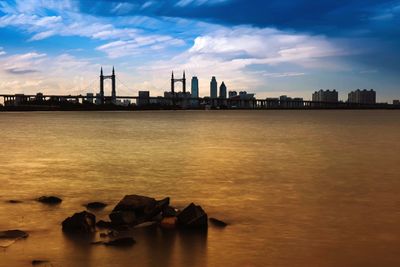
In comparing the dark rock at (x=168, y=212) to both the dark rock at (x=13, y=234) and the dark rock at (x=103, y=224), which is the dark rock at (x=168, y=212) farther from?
the dark rock at (x=13, y=234)

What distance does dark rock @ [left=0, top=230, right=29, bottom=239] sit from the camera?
28.2ft

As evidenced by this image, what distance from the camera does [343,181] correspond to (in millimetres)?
15828

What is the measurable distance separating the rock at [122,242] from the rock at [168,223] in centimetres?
97

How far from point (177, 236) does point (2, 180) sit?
29.1ft

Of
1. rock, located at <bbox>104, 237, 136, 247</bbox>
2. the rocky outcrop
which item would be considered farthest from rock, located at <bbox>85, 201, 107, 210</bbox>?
rock, located at <bbox>104, 237, 136, 247</bbox>

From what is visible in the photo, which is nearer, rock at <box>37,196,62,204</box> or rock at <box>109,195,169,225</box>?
rock at <box>109,195,169,225</box>

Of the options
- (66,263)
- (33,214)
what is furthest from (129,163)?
(66,263)

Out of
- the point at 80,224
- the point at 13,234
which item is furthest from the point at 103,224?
the point at 13,234

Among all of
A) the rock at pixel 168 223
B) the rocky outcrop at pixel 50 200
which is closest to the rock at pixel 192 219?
the rock at pixel 168 223

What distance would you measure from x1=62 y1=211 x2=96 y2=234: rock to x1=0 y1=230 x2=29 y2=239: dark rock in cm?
70

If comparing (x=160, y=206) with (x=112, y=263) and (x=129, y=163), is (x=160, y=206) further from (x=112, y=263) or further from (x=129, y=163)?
(x=129, y=163)

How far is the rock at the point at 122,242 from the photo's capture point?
314 inches

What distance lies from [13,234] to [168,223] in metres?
2.72

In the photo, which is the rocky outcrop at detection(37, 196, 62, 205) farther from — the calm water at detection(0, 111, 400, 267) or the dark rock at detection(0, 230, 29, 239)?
the dark rock at detection(0, 230, 29, 239)
